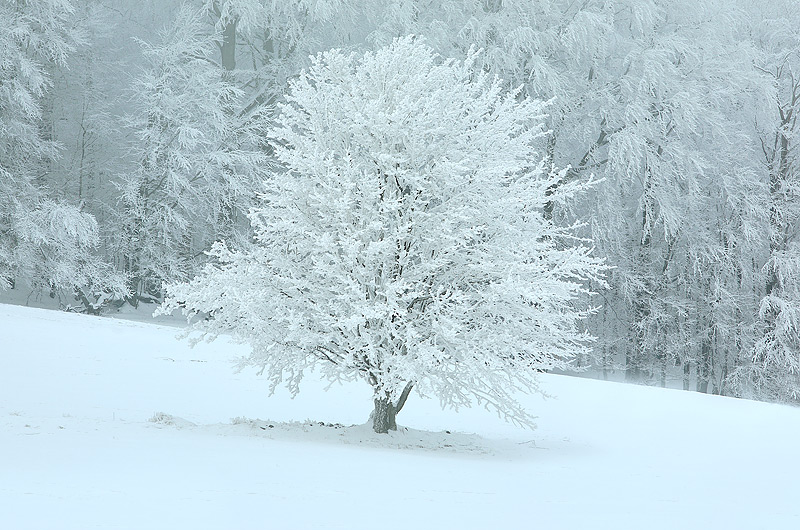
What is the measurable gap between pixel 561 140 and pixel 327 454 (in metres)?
13.8

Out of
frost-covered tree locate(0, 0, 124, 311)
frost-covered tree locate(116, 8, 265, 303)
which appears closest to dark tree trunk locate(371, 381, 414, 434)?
frost-covered tree locate(116, 8, 265, 303)

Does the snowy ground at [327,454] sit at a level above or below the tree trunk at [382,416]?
below

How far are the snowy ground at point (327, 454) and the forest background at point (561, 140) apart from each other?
4.32 m

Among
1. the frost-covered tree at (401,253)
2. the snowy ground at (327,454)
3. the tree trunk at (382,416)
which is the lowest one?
the snowy ground at (327,454)

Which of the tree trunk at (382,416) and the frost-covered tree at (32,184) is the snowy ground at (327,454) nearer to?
the tree trunk at (382,416)

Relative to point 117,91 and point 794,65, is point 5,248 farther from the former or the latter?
point 794,65

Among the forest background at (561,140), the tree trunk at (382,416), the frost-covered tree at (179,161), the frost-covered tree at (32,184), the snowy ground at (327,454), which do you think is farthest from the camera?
the frost-covered tree at (179,161)

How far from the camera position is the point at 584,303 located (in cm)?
2008

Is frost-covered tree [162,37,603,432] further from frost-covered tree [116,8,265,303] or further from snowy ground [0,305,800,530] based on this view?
frost-covered tree [116,8,265,303]

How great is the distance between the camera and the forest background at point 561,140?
18062 mm

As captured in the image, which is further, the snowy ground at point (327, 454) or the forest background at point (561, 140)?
the forest background at point (561, 140)

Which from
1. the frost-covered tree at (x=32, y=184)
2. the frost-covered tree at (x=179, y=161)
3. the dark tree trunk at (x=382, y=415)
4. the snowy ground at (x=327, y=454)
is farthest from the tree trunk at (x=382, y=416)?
the frost-covered tree at (x=32, y=184)

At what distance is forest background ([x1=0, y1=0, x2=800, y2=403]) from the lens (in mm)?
18062

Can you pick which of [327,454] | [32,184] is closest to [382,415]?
[327,454]
